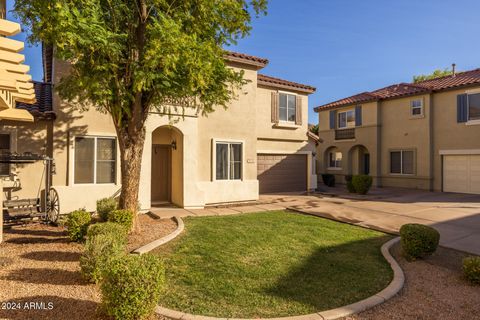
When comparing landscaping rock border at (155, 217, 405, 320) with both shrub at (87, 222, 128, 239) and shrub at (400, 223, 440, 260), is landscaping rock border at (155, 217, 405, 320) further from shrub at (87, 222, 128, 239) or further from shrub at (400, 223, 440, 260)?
shrub at (87, 222, 128, 239)

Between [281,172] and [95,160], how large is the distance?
11226 mm

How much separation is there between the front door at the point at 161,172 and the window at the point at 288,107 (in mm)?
7867

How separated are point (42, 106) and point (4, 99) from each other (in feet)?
17.5

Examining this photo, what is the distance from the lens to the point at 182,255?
6707 millimetres

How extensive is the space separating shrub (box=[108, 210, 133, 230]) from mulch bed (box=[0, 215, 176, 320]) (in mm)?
472

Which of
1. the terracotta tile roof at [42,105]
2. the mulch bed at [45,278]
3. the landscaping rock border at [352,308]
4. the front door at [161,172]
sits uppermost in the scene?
the terracotta tile roof at [42,105]

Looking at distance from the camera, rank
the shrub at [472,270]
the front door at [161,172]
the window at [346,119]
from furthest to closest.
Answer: the window at [346,119] < the front door at [161,172] < the shrub at [472,270]

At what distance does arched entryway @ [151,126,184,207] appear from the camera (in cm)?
1325

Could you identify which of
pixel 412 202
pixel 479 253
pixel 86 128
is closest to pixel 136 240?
pixel 86 128

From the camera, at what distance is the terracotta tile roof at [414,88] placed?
19.3 m

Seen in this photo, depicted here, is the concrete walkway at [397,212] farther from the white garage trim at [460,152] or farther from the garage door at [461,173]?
the white garage trim at [460,152]

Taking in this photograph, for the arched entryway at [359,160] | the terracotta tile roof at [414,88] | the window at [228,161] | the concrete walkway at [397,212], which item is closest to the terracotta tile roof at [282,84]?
the window at [228,161]

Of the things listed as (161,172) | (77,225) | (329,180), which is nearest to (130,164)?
(77,225)

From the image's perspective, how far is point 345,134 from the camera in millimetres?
25625
